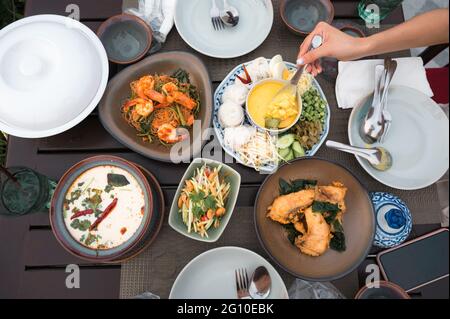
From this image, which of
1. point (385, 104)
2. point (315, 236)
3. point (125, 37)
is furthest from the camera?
point (125, 37)

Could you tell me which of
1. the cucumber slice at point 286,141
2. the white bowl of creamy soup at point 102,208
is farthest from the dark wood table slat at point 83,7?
the cucumber slice at point 286,141

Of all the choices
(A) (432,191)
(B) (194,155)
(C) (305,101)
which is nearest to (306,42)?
(C) (305,101)

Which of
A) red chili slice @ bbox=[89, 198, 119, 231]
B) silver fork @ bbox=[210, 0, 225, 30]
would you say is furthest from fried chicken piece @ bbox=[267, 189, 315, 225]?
silver fork @ bbox=[210, 0, 225, 30]

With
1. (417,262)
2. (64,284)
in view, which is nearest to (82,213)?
(64,284)

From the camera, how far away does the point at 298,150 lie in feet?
4.31

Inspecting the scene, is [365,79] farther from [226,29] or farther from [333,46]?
[226,29]

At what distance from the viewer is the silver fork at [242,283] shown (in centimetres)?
118

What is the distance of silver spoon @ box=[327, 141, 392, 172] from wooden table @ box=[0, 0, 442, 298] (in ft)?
0.36

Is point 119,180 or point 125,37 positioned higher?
point 125,37

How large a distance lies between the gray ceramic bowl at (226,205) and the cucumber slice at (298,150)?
275mm

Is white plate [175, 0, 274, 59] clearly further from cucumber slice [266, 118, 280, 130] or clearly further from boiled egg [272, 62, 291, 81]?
cucumber slice [266, 118, 280, 130]

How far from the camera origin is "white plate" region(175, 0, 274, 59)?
147cm

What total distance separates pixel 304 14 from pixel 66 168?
1.33 m
